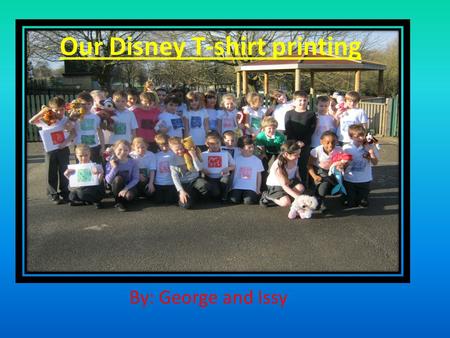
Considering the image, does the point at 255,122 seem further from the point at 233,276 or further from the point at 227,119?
the point at 233,276

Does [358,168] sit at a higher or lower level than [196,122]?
lower

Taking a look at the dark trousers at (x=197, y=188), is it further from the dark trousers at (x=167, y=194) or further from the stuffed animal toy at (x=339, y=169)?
the stuffed animal toy at (x=339, y=169)

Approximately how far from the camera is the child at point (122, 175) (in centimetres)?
480

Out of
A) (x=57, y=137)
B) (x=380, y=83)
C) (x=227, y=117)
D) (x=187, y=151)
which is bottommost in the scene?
(x=187, y=151)

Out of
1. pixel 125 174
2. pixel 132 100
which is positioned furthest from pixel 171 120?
pixel 125 174

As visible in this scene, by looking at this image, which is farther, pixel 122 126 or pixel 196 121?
pixel 196 121

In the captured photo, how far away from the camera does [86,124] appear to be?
5.19 m

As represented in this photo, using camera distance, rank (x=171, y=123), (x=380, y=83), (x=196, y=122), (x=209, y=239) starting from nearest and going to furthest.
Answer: (x=209, y=239)
(x=171, y=123)
(x=196, y=122)
(x=380, y=83)

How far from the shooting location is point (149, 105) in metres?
5.54

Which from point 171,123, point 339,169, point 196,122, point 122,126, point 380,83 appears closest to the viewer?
point 339,169

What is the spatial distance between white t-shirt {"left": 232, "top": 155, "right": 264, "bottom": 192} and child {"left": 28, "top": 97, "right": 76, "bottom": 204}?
208cm

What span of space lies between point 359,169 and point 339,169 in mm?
295

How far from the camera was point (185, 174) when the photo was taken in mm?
5012

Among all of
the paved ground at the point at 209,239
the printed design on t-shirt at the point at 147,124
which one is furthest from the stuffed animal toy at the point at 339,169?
the printed design on t-shirt at the point at 147,124
